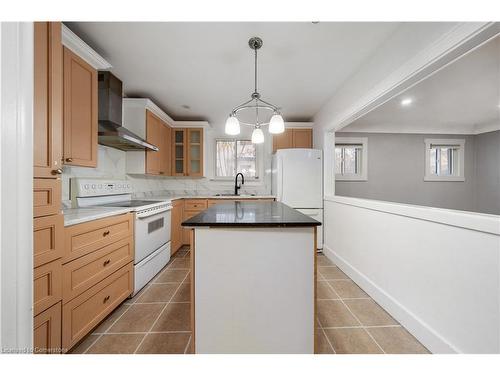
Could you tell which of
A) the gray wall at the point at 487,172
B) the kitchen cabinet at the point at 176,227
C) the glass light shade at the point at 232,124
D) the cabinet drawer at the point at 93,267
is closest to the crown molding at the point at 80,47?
the glass light shade at the point at 232,124

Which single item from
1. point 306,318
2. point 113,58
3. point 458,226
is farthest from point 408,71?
point 113,58

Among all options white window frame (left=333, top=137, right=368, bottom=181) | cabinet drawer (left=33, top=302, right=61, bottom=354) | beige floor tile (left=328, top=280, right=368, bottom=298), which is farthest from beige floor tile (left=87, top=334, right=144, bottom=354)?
white window frame (left=333, top=137, right=368, bottom=181)

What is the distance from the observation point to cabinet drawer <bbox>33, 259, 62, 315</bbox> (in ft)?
3.54

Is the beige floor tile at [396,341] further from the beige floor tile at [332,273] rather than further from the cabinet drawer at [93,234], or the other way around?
the cabinet drawer at [93,234]

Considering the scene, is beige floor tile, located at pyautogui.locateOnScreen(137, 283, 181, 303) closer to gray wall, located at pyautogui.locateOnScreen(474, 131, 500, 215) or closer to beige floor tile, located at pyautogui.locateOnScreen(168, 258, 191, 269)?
beige floor tile, located at pyautogui.locateOnScreen(168, 258, 191, 269)

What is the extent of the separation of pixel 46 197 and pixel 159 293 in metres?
1.45

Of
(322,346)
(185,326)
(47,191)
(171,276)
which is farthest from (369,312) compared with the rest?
(47,191)

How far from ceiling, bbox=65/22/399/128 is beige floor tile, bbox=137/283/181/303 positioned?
2.42 metres

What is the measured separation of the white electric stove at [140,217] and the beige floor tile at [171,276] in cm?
9

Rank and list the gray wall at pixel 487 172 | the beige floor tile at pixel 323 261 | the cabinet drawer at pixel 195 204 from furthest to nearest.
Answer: the gray wall at pixel 487 172
the cabinet drawer at pixel 195 204
the beige floor tile at pixel 323 261

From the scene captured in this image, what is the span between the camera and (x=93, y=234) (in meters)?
1.48

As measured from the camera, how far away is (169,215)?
290 cm

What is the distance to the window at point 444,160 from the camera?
14.4ft
